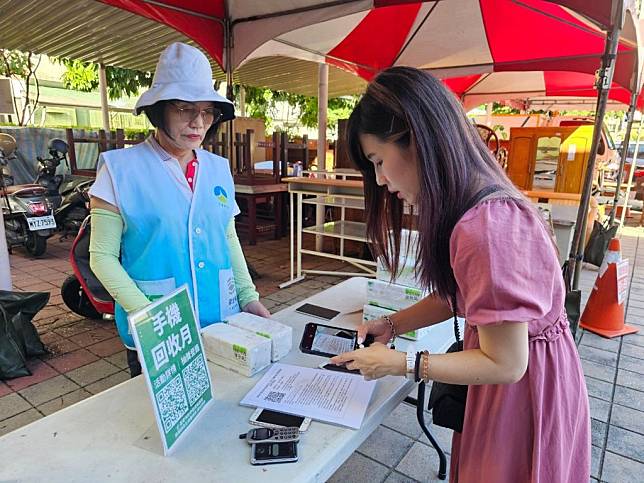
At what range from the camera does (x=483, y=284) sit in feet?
2.17

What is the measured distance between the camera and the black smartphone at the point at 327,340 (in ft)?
3.96

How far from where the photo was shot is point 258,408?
0.94 m

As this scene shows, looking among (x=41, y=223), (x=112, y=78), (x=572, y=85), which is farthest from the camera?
(x=112, y=78)

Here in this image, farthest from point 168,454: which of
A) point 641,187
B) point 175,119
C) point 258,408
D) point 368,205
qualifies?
point 641,187

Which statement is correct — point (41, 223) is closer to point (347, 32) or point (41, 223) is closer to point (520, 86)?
point (347, 32)

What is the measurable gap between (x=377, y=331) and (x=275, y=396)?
0.34m

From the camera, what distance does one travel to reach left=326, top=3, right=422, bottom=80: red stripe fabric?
4090mm

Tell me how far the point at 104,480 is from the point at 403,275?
3.51 feet

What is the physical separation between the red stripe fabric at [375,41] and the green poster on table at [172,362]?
3.89 metres

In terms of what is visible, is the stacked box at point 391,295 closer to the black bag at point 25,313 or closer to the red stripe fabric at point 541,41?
the black bag at point 25,313

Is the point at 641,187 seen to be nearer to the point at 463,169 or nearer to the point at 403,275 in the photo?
the point at 403,275

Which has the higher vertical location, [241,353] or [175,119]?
[175,119]

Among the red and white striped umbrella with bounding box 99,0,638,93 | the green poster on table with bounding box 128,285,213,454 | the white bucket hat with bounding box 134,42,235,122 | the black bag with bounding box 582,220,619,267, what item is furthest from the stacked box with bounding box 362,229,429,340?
the black bag with bounding box 582,220,619,267

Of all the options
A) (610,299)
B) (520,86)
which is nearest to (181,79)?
(610,299)
